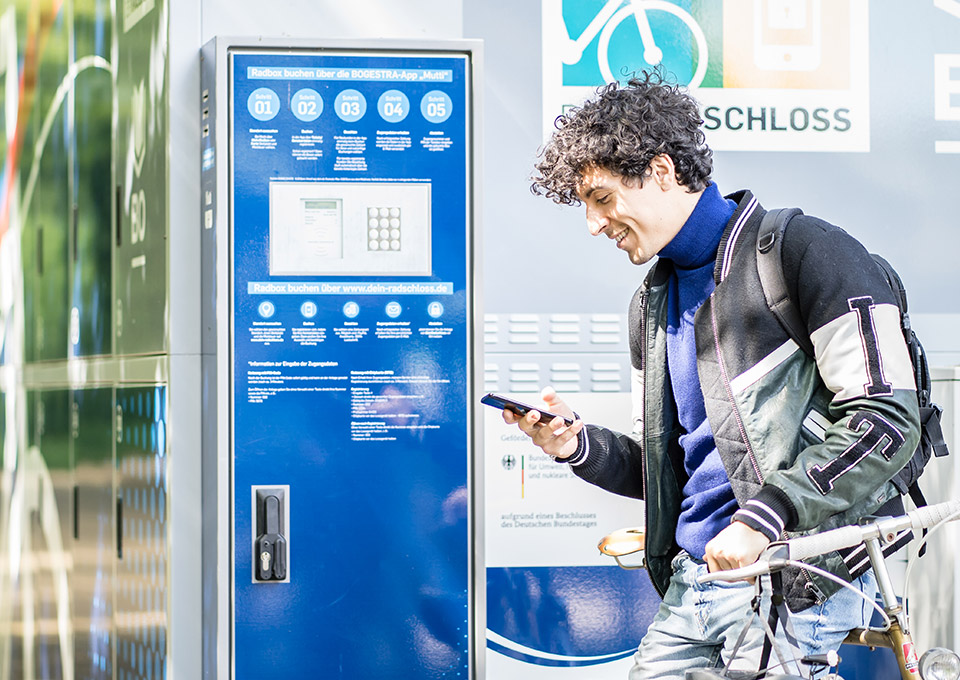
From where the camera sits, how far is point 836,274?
230cm

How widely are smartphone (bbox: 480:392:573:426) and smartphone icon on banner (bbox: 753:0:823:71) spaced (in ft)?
6.77

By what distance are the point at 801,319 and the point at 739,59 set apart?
2.15 metres

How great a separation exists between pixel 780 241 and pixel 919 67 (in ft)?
7.64

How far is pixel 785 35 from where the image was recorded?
432 centimetres

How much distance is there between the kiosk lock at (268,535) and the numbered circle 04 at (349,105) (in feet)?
2.89

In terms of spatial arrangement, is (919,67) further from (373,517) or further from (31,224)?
(31,224)

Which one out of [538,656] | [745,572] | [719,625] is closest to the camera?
[745,572]

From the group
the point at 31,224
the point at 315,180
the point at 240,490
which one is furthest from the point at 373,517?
the point at 31,224

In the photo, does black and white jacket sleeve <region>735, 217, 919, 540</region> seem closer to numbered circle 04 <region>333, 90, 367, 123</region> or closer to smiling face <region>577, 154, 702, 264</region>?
smiling face <region>577, 154, 702, 264</region>

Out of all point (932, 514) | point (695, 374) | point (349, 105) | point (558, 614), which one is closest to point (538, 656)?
point (558, 614)

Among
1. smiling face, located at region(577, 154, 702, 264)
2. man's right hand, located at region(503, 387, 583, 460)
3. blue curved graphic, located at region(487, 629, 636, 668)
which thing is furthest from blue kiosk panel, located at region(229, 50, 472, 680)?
blue curved graphic, located at region(487, 629, 636, 668)

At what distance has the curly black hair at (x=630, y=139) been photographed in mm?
2590

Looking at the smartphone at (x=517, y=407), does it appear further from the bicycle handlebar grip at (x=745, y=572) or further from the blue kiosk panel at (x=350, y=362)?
the bicycle handlebar grip at (x=745, y=572)

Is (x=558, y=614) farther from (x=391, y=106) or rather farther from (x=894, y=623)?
(x=894, y=623)
